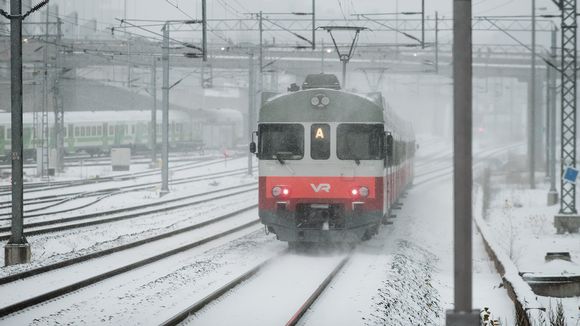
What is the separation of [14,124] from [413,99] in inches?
3495

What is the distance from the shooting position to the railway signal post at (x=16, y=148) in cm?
1234

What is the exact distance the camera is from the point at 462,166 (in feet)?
20.4

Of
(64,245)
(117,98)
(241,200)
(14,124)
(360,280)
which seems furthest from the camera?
(117,98)

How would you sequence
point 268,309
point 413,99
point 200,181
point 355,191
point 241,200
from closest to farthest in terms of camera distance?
point 268,309 < point 355,191 < point 241,200 < point 200,181 < point 413,99

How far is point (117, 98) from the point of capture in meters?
61.8

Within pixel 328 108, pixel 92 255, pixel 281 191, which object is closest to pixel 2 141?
pixel 92 255

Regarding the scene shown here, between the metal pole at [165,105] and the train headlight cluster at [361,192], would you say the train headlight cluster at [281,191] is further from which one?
the metal pole at [165,105]

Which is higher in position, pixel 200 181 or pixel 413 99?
pixel 413 99

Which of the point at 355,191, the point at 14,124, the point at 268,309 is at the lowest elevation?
the point at 268,309

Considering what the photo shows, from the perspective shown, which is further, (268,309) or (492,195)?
(492,195)

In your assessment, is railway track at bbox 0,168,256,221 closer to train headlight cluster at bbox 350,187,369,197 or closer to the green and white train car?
train headlight cluster at bbox 350,187,369,197

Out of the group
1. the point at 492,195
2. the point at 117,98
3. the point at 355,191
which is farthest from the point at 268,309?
the point at 117,98

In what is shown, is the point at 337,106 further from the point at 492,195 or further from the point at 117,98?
the point at 117,98

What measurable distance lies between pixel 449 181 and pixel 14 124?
29.6m
